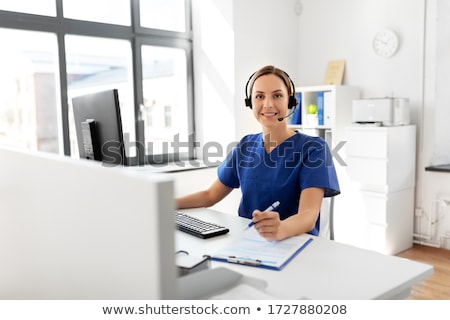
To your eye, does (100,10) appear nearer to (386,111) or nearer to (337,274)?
(386,111)

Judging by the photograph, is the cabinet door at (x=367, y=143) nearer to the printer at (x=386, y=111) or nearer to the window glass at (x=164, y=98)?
the printer at (x=386, y=111)

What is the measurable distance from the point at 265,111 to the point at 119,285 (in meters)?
1.12

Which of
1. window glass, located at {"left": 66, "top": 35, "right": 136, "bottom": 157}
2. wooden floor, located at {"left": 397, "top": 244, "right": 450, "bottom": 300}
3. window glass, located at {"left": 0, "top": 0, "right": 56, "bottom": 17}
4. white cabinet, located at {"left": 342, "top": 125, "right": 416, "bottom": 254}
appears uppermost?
window glass, located at {"left": 0, "top": 0, "right": 56, "bottom": 17}

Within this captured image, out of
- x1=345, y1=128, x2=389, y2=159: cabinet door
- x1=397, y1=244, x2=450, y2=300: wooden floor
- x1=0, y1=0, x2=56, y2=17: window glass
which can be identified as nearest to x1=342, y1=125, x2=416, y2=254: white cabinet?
x1=345, y1=128, x2=389, y2=159: cabinet door

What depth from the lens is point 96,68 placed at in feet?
11.8

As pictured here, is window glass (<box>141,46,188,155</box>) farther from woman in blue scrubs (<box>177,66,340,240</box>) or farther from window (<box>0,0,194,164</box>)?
woman in blue scrubs (<box>177,66,340,240</box>)

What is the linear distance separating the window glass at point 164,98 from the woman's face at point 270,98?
2.26m

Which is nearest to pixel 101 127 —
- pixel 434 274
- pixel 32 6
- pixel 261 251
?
pixel 261 251

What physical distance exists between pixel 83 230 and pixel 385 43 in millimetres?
3556

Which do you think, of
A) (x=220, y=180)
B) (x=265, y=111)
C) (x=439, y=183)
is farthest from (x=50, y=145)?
(x=439, y=183)

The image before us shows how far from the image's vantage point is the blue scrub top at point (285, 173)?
1.68 metres

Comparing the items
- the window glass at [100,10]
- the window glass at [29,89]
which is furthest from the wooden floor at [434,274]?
the window glass at [100,10]

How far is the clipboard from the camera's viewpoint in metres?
1.23

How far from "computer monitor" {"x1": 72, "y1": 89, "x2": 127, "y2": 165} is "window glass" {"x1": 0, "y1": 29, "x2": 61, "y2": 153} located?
5.40 feet
